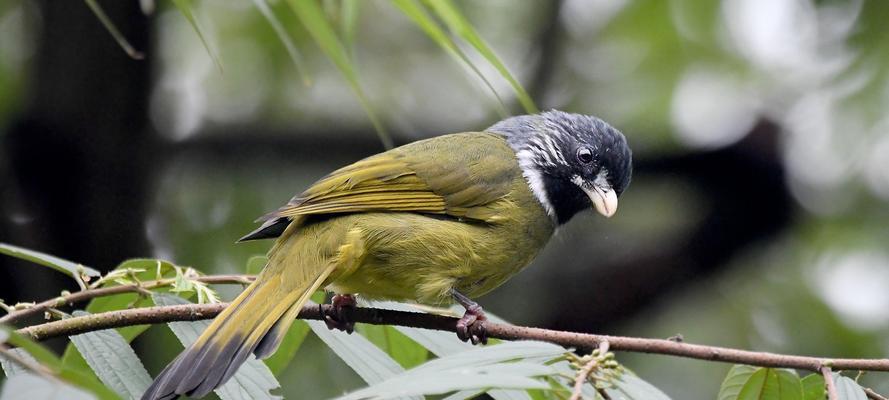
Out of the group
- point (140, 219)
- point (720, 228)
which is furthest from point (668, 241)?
point (140, 219)

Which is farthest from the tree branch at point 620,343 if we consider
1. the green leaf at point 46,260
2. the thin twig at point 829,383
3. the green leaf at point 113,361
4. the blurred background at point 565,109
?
the blurred background at point 565,109

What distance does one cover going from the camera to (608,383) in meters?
2.42

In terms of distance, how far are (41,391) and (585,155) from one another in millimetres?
3146

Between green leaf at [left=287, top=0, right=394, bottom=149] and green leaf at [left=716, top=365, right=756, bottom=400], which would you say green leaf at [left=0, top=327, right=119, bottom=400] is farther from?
green leaf at [left=716, top=365, right=756, bottom=400]

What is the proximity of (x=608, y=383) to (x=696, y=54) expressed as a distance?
5.64 metres

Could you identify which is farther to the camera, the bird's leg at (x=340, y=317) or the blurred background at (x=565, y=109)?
the blurred background at (x=565, y=109)

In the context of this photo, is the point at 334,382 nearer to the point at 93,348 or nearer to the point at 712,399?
the point at 712,399

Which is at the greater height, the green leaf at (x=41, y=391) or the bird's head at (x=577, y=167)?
the bird's head at (x=577, y=167)

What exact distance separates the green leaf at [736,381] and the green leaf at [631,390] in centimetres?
30

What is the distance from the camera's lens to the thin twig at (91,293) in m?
2.54

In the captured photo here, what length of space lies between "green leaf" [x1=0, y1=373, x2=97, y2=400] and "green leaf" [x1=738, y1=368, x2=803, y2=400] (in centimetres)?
176

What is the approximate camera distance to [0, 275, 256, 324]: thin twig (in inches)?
99.9

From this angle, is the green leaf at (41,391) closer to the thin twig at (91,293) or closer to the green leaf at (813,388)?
the thin twig at (91,293)

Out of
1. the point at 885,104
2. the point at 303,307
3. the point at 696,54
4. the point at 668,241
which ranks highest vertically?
the point at 696,54
